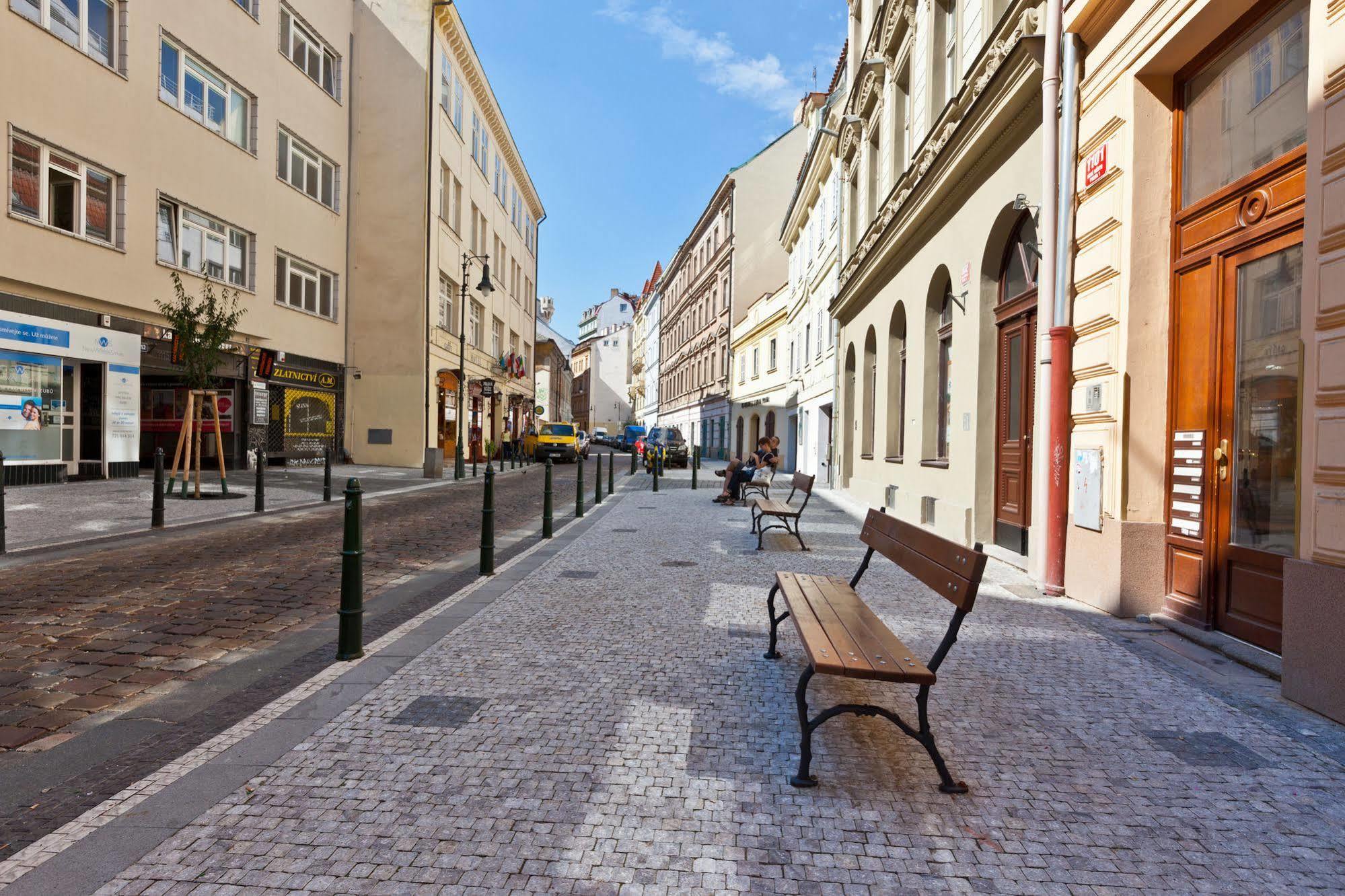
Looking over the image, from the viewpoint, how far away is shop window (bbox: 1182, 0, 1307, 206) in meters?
4.87

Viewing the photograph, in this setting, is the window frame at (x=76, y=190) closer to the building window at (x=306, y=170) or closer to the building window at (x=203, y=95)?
the building window at (x=203, y=95)

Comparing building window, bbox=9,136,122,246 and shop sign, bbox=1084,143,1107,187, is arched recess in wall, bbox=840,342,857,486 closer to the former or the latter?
shop sign, bbox=1084,143,1107,187

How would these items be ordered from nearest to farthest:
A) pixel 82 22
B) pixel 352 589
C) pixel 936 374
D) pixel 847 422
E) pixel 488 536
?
pixel 352 589 → pixel 488 536 → pixel 936 374 → pixel 82 22 → pixel 847 422

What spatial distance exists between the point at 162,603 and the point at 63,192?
13.4 metres

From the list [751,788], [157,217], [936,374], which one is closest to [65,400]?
[157,217]

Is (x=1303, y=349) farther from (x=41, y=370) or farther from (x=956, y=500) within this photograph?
(x=41, y=370)

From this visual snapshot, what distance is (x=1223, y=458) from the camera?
17.5 ft

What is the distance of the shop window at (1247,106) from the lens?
4.87 m

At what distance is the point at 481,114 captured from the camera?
3544 cm

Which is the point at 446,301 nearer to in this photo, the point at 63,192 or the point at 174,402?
the point at 174,402

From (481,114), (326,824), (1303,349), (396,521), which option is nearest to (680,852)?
(326,824)

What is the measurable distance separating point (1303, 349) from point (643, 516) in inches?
394

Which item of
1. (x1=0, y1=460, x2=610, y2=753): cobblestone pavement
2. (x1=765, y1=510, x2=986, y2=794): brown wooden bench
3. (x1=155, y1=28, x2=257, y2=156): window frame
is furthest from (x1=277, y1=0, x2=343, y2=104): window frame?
(x1=765, y1=510, x2=986, y2=794): brown wooden bench

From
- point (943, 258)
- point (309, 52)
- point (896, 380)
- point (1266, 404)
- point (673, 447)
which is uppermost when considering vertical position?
point (309, 52)
